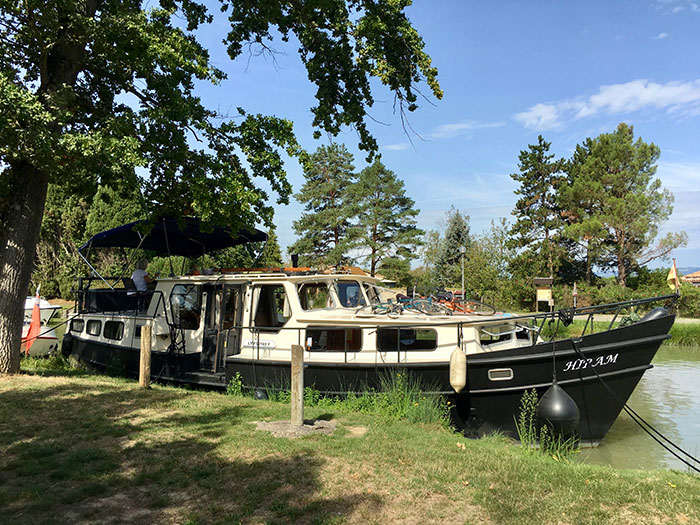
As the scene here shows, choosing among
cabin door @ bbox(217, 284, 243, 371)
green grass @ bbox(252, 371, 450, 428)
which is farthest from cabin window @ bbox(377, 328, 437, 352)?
cabin door @ bbox(217, 284, 243, 371)

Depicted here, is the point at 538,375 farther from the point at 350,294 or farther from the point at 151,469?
the point at 151,469

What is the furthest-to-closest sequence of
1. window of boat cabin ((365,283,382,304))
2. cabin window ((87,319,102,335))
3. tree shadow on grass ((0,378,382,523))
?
1. cabin window ((87,319,102,335))
2. window of boat cabin ((365,283,382,304))
3. tree shadow on grass ((0,378,382,523))

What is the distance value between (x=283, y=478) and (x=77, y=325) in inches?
450

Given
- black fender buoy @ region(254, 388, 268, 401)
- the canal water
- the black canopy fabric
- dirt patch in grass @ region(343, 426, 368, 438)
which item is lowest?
the canal water

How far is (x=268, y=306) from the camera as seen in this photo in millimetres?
10320

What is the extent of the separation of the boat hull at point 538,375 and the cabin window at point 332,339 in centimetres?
54

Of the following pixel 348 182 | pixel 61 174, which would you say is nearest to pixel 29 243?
pixel 61 174

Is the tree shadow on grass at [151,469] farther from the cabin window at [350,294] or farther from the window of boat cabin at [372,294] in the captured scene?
the window of boat cabin at [372,294]

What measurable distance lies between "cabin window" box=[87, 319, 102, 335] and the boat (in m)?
0.41

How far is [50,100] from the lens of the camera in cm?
860

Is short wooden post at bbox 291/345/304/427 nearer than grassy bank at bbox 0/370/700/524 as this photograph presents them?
No

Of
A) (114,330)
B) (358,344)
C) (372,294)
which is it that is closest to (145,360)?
(358,344)

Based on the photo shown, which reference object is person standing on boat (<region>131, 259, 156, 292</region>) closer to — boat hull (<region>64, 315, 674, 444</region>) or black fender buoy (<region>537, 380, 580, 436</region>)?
boat hull (<region>64, 315, 674, 444</region>)

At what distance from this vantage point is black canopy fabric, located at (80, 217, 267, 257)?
12039 mm
